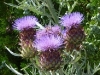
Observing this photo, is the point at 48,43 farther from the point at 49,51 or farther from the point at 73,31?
the point at 73,31

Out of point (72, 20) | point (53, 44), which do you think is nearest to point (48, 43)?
point (53, 44)

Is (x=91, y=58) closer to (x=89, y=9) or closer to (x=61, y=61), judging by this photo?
(x=89, y=9)

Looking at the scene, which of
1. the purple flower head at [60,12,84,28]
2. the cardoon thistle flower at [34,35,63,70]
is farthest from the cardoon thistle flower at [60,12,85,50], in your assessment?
the cardoon thistle flower at [34,35,63,70]

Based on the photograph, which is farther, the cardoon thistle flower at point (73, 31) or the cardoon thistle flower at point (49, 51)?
the cardoon thistle flower at point (73, 31)

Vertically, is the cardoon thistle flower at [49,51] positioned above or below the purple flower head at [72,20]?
below

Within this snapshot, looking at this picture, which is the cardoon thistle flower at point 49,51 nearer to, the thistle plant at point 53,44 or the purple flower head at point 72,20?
the thistle plant at point 53,44

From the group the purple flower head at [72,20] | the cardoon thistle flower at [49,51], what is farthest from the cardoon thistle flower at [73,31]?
the cardoon thistle flower at [49,51]

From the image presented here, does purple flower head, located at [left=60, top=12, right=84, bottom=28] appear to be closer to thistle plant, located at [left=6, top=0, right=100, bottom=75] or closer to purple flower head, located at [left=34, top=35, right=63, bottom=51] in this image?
thistle plant, located at [left=6, top=0, right=100, bottom=75]
